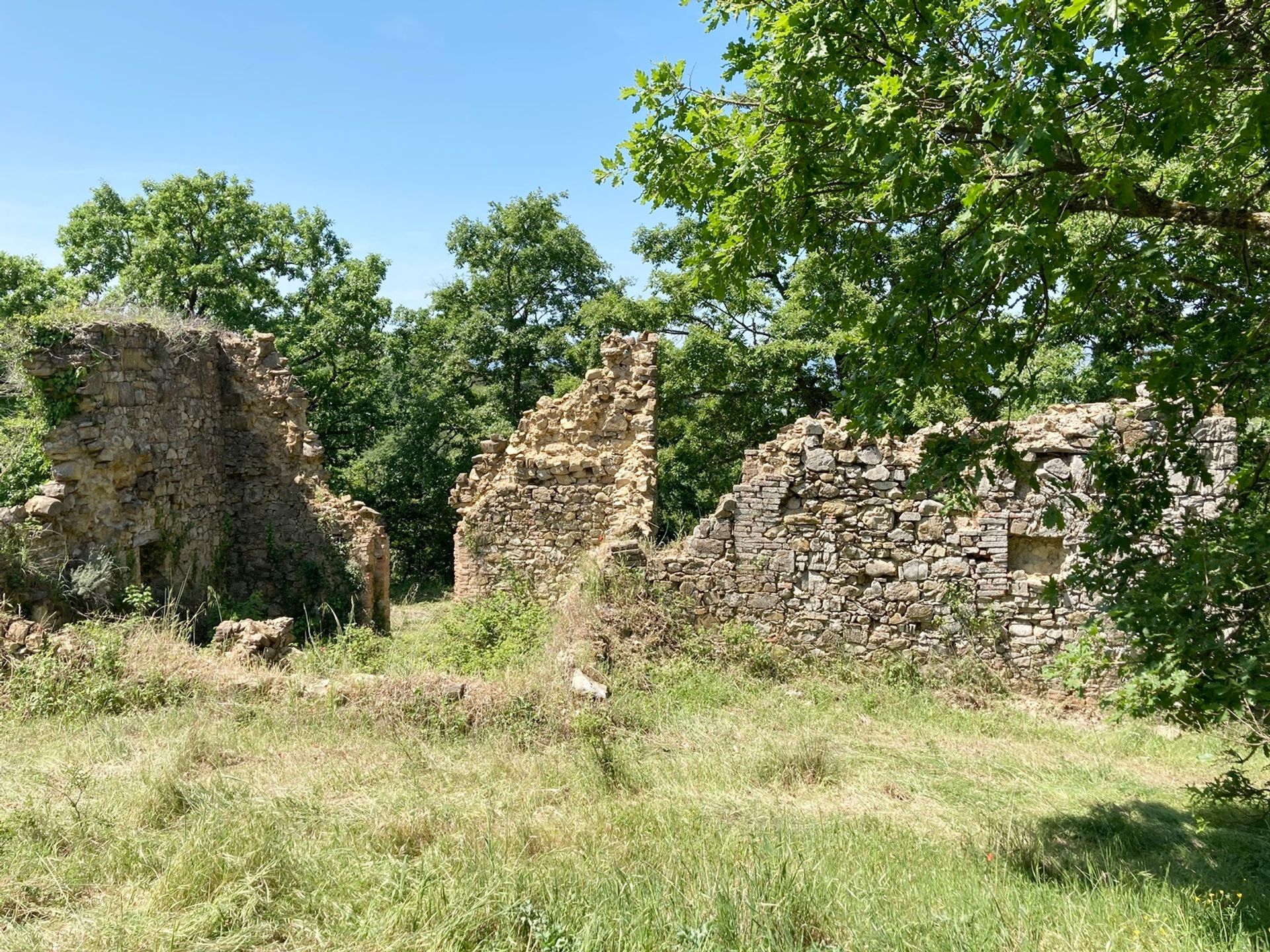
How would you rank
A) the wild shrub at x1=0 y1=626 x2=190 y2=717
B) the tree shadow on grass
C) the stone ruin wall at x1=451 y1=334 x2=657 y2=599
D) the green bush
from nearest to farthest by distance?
the tree shadow on grass
the wild shrub at x1=0 y1=626 x2=190 y2=717
the green bush
the stone ruin wall at x1=451 y1=334 x2=657 y2=599

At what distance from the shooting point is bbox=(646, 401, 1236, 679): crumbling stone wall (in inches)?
321

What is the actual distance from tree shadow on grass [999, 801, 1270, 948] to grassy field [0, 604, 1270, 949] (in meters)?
0.02

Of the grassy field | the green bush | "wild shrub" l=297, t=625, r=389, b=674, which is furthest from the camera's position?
the green bush

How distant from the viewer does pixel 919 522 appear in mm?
8445

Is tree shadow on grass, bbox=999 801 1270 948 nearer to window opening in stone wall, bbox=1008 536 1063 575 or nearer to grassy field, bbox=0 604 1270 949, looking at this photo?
grassy field, bbox=0 604 1270 949

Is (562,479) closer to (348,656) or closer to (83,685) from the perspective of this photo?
(348,656)

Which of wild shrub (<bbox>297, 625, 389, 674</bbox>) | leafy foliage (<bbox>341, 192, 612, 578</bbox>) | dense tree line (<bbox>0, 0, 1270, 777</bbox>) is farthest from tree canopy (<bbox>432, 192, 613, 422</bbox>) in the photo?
dense tree line (<bbox>0, 0, 1270, 777</bbox>)

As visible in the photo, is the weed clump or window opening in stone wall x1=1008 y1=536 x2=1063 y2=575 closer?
the weed clump

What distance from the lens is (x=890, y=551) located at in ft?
28.0

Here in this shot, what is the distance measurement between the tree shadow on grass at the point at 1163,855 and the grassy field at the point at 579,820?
24 mm

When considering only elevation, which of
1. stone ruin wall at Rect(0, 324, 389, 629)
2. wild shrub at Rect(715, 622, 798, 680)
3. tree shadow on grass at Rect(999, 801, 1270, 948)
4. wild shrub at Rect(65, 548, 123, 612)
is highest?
stone ruin wall at Rect(0, 324, 389, 629)

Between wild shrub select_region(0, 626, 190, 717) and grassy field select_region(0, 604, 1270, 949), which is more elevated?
wild shrub select_region(0, 626, 190, 717)

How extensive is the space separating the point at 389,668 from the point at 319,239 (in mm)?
18949

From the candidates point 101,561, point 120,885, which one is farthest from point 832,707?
point 101,561
